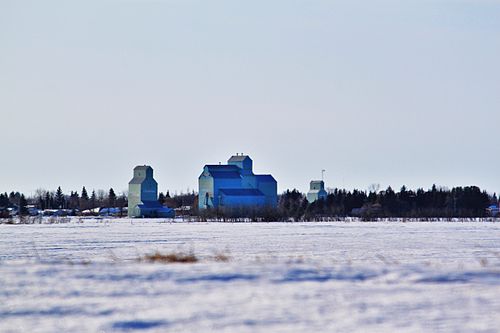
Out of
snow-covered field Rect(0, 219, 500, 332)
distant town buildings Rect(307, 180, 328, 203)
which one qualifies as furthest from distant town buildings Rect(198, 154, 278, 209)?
snow-covered field Rect(0, 219, 500, 332)

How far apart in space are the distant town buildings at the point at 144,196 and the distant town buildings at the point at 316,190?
107ft

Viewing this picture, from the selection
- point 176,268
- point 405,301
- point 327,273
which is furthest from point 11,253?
point 405,301

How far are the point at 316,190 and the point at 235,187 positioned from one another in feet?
117

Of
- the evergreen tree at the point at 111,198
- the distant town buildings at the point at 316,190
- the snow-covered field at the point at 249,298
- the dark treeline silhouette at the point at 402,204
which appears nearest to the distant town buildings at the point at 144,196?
the dark treeline silhouette at the point at 402,204

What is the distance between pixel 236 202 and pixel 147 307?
83625 millimetres

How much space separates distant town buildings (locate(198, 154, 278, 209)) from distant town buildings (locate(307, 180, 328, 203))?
2729 cm

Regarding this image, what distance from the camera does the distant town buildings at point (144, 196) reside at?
3917 inches

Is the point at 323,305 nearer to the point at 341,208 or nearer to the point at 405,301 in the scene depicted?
the point at 405,301

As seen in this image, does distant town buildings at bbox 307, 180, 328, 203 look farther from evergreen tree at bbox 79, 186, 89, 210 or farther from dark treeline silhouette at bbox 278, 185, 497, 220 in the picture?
evergreen tree at bbox 79, 186, 89, 210

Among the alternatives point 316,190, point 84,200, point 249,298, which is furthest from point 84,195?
point 249,298

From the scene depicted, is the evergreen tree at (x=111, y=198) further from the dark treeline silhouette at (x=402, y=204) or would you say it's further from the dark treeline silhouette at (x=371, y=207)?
the dark treeline silhouette at (x=402, y=204)

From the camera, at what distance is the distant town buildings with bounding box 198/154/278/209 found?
94312mm

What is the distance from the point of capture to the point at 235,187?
96.6 metres

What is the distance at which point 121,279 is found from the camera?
11695 millimetres
